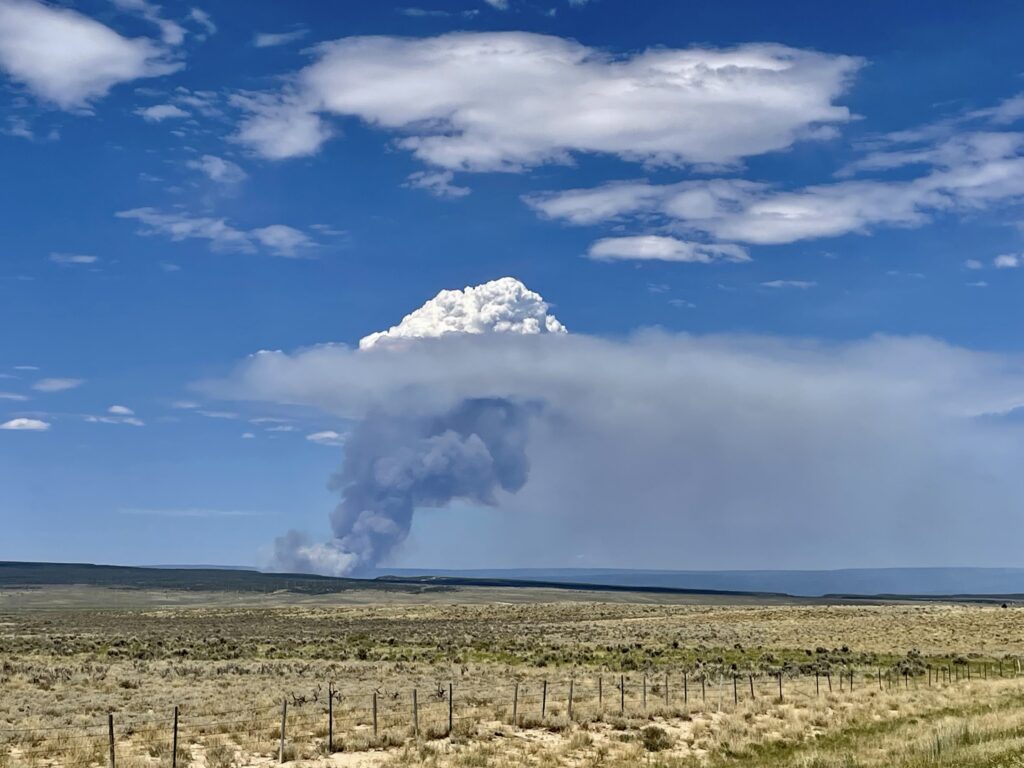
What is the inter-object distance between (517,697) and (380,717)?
241 inches

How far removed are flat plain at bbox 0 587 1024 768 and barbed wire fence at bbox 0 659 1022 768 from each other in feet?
0.35

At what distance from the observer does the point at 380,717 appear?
2869 centimetres

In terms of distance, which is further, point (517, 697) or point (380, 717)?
point (517, 697)

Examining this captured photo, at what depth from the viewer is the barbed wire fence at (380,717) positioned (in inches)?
908

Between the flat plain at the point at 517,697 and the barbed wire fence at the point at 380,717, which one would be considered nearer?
the barbed wire fence at the point at 380,717

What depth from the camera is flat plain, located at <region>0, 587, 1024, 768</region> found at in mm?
23328

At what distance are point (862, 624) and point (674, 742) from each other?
67.4 meters

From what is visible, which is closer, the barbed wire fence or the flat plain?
the barbed wire fence

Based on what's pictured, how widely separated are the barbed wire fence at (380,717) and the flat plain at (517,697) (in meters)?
Result: 0.11

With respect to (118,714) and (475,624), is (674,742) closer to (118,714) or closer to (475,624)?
(118,714)

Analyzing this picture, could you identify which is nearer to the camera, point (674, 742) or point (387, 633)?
point (674, 742)

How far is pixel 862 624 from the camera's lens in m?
86.7

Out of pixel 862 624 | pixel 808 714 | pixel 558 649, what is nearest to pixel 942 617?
pixel 862 624

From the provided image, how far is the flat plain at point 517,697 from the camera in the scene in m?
23.3
